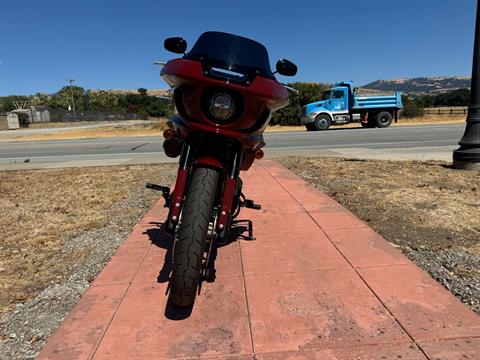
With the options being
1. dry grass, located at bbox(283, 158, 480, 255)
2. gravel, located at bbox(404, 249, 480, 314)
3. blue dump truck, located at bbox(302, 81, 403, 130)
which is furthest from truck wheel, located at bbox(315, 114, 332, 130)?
gravel, located at bbox(404, 249, 480, 314)

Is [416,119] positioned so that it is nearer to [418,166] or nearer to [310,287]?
[418,166]

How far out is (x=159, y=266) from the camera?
3885 millimetres

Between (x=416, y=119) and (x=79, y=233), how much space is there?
40489 mm

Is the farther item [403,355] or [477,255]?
[477,255]

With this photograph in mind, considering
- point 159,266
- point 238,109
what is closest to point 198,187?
point 238,109

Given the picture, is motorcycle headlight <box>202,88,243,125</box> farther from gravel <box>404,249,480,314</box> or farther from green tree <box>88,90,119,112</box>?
green tree <box>88,90,119,112</box>

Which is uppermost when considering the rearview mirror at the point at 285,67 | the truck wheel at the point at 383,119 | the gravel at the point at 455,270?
the rearview mirror at the point at 285,67

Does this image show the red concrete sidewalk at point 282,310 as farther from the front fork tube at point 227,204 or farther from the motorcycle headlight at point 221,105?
the motorcycle headlight at point 221,105

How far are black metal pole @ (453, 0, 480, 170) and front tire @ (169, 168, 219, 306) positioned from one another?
7.15 meters

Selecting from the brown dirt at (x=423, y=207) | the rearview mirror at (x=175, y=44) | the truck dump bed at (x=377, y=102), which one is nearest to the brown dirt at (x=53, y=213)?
the rearview mirror at (x=175, y=44)

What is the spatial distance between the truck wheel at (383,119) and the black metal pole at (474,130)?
801 inches

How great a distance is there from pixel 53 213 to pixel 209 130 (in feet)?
13.4

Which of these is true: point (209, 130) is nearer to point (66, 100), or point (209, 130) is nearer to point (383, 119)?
point (383, 119)

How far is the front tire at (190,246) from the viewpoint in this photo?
2.86 m
